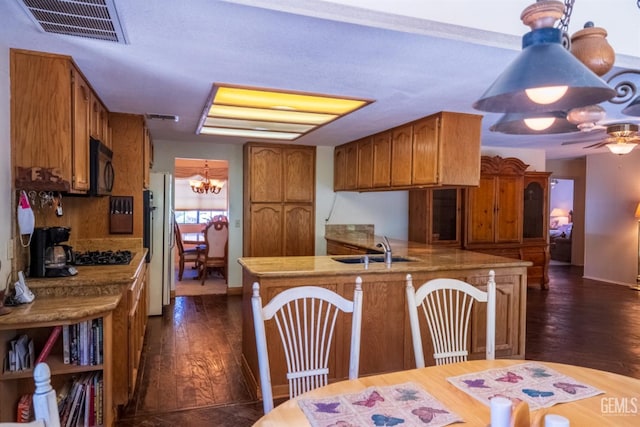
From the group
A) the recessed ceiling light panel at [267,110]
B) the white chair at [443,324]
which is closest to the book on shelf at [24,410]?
the white chair at [443,324]

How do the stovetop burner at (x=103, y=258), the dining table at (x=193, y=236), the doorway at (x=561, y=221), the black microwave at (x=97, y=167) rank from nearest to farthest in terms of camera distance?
the black microwave at (x=97, y=167) → the stovetop burner at (x=103, y=258) → the dining table at (x=193, y=236) → the doorway at (x=561, y=221)

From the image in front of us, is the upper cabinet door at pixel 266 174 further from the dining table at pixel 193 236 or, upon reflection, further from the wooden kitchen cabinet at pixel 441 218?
the dining table at pixel 193 236

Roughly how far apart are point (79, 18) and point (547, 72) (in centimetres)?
188

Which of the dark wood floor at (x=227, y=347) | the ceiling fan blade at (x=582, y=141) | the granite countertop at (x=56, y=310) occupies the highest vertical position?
the ceiling fan blade at (x=582, y=141)

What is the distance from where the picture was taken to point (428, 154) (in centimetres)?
378

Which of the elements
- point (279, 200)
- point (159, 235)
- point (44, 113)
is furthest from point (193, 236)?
point (44, 113)

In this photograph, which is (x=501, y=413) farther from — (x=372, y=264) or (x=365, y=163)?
(x=365, y=163)

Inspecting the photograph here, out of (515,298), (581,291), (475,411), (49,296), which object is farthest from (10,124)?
(581,291)

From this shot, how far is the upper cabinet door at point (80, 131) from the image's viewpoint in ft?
8.05

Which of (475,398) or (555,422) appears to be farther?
(475,398)

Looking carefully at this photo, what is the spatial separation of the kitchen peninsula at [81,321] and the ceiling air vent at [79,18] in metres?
1.36

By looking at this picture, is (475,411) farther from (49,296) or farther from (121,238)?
(121,238)

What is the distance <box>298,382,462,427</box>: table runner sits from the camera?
1206 mm

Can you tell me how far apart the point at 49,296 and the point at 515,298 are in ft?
11.3
